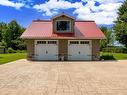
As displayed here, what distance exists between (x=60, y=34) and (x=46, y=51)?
244 centimetres

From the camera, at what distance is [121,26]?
48.2 m

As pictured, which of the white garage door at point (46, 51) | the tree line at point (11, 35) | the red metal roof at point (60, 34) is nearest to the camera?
the red metal roof at point (60, 34)

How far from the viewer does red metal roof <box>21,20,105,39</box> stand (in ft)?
105

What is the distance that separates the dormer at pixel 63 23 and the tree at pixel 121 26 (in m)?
15.5

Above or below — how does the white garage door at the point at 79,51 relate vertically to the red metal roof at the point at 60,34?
below

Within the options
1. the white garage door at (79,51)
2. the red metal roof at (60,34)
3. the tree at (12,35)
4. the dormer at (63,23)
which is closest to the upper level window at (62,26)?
the dormer at (63,23)

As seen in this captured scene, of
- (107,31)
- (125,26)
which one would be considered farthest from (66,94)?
(107,31)

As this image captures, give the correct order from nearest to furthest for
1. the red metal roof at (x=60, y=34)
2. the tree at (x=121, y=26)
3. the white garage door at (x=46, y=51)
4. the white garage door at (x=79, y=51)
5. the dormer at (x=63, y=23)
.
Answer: the red metal roof at (x=60, y=34) < the white garage door at (x=46, y=51) < the white garage door at (x=79, y=51) < the dormer at (x=63, y=23) < the tree at (x=121, y=26)

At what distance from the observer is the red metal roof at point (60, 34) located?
32094 millimetres

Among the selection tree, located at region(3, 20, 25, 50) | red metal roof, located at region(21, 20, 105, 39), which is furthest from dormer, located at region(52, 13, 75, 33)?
tree, located at region(3, 20, 25, 50)

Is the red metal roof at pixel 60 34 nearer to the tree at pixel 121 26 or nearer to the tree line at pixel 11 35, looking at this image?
the tree at pixel 121 26

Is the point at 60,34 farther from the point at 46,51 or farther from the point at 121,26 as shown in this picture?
the point at 121,26

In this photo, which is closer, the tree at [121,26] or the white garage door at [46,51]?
the white garage door at [46,51]

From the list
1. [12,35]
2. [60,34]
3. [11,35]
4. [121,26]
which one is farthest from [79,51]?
[12,35]
